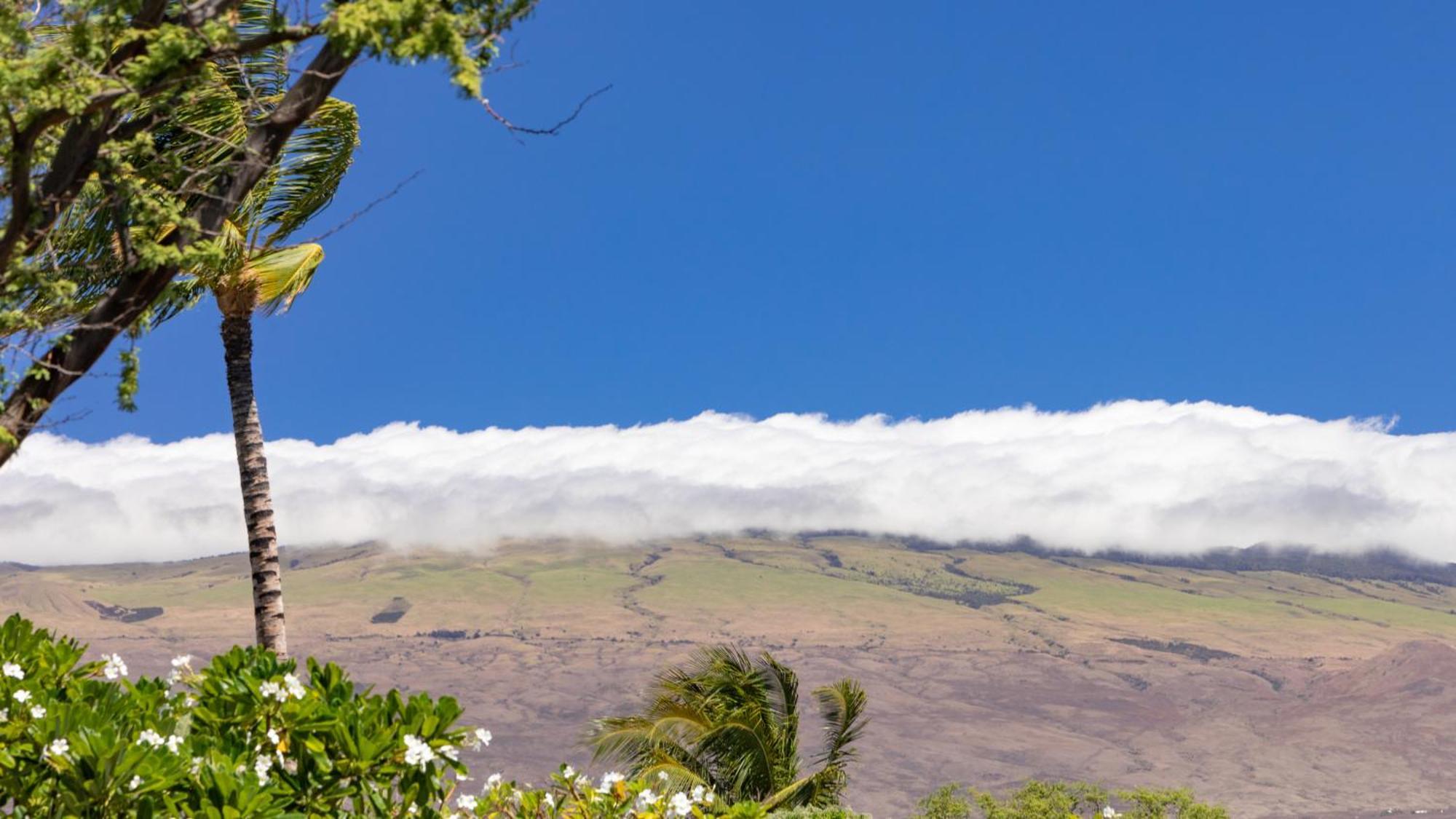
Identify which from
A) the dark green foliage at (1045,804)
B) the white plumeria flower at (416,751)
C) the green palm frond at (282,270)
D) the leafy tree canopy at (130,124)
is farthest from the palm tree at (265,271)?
the dark green foliage at (1045,804)

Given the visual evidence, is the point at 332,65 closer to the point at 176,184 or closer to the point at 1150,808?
the point at 176,184

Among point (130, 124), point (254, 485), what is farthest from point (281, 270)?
point (130, 124)

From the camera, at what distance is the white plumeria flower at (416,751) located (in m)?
5.34

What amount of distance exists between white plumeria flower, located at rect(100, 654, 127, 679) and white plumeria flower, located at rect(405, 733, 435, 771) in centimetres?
262

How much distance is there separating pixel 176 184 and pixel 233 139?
3.32 meters

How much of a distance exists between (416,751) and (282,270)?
11749 millimetres

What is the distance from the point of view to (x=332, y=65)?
319 inches

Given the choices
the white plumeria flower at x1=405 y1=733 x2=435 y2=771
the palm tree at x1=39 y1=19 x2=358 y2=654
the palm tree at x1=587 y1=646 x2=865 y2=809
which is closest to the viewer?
the white plumeria flower at x1=405 y1=733 x2=435 y2=771

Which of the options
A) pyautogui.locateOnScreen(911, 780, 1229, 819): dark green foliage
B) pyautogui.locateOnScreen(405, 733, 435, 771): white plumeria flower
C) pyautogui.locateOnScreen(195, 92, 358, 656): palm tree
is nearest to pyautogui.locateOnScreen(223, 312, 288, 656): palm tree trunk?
pyautogui.locateOnScreen(195, 92, 358, 656): palm tree

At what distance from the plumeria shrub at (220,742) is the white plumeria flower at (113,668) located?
19 cm

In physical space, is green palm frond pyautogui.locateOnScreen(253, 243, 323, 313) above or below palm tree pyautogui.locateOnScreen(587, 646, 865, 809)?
above

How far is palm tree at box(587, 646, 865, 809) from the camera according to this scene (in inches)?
754

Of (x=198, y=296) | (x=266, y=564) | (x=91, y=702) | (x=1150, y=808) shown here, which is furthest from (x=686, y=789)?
(x=1150, y=808)

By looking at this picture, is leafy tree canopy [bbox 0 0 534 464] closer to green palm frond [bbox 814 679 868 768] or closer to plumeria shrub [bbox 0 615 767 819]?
plumeria shrub [bbox 0 615 767 819]
